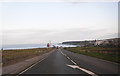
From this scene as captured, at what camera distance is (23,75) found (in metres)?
10.1

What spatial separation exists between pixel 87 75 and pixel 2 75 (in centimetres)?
503

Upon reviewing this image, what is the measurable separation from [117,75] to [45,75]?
13.5 feet

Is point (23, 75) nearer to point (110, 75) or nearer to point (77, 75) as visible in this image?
point (77, 75)

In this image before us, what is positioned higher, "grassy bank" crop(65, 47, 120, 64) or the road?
"grassy bank" crop(65, 47, 120, 64)

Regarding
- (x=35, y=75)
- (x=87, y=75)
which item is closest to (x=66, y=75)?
(x=87, y=75)

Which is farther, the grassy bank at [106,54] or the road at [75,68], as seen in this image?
the grassy bank at [106,54]

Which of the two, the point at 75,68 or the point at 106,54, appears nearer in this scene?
the point at 75,68

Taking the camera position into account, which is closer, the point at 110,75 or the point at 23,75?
the point at 110,75

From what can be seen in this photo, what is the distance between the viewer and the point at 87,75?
31.5ft

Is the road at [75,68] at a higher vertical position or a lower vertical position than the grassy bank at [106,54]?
lower

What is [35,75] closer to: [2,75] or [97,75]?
[2,75]

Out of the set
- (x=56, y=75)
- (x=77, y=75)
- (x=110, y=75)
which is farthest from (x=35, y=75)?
(x=110, y=75)

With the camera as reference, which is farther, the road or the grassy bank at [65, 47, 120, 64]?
the grassy bank at [65, 47, 120, 64]

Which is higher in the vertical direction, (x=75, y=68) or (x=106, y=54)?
(x=106, y=54)
